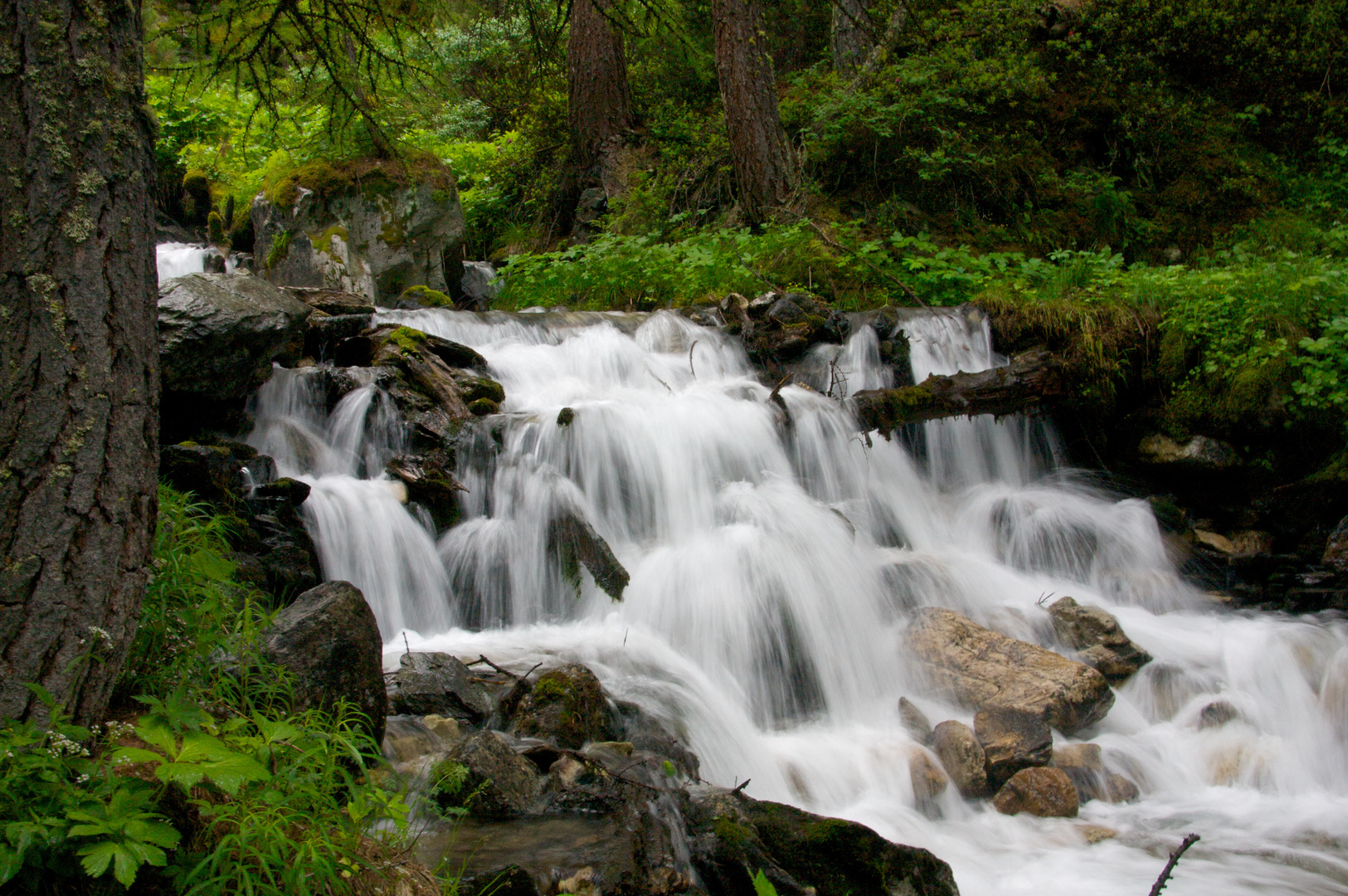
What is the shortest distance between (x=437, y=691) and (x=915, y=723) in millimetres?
2611

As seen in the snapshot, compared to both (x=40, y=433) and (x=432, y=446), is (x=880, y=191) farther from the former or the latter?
(x=40, y=433)

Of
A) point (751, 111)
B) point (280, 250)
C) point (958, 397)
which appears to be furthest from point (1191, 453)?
point (280, 250)

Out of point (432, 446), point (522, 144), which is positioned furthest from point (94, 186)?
point (522, 144)

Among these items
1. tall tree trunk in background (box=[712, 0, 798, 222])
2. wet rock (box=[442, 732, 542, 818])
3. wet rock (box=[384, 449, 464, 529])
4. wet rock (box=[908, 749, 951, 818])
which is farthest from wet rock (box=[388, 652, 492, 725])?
tall tree trunk in background (box=[712, 0, 798, 222])

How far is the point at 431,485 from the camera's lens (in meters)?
5.81

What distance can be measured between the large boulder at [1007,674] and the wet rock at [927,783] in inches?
22.2

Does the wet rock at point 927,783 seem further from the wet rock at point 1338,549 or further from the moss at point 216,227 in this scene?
the moss at point 216,227

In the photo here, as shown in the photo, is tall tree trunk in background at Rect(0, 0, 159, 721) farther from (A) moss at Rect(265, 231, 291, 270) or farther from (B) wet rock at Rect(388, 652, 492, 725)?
(A) moss at Rect(265, 231, 291, 270)

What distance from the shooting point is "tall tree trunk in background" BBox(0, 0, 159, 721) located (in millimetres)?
2105

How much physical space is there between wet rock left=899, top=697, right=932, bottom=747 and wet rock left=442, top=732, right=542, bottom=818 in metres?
2.40

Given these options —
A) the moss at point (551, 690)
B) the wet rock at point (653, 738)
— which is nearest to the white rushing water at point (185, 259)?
the moss at point (551, 690)

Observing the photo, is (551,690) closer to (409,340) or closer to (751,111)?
(409,340)

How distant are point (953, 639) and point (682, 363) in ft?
13.3

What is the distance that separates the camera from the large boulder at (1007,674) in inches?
188
